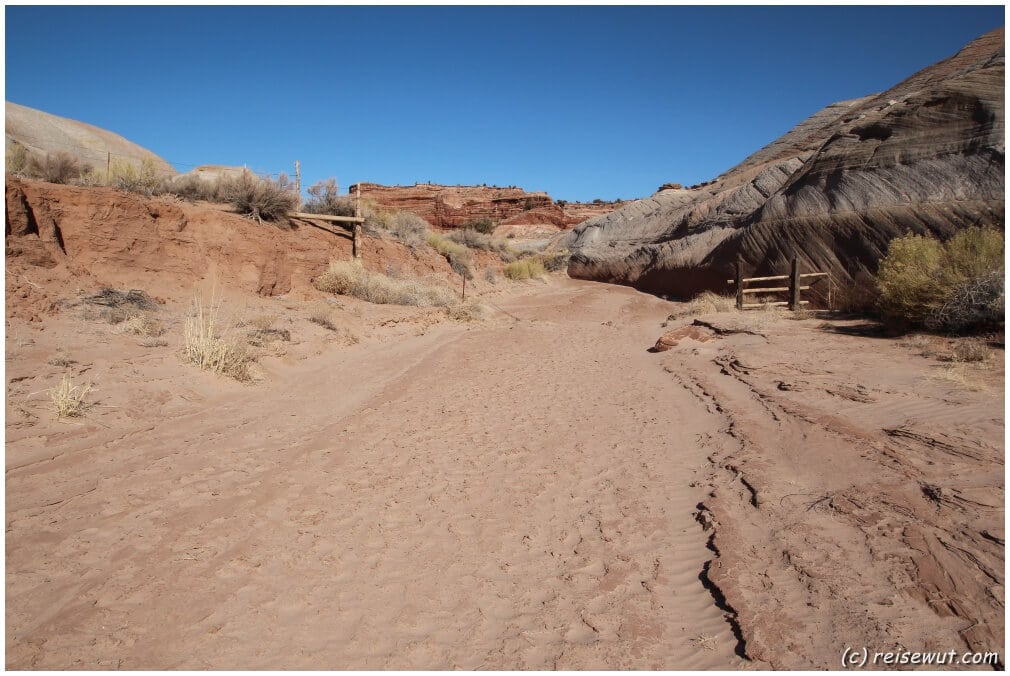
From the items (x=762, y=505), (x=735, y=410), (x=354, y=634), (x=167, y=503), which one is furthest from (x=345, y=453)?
(x=735, y=410)

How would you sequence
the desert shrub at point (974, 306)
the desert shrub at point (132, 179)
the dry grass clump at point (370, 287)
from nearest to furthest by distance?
the desert shrub at point (974, 306)
the desert shrub at point (132, 179)
the dry grass clump at point (370, 287)

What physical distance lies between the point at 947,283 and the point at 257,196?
15.7 metres

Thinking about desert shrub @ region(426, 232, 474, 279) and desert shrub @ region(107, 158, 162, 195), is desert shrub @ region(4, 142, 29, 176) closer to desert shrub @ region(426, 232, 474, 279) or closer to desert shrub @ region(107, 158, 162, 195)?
desert shrub @ region(107, 158, 162, 195)

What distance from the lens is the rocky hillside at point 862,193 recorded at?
14086 millimetres

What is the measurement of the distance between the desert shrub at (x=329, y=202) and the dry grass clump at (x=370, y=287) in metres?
2.79

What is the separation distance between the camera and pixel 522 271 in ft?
91.4

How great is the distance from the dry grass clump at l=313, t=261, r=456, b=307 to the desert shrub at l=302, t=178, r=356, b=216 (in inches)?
110

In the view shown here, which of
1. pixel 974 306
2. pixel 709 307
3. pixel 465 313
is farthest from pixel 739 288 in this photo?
pixel 974 306

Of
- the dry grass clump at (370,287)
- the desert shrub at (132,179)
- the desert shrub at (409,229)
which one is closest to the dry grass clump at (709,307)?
the dry grass clump at (370,287)

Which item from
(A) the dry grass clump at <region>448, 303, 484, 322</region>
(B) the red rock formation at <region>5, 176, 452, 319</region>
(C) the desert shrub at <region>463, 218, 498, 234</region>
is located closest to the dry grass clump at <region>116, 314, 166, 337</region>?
(B) the red rock formation at <region>5, 176, 452, 319</region>

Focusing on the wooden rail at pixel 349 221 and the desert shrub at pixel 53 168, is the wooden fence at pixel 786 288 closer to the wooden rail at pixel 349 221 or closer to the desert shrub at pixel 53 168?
the wooden rail at pixel 349 221

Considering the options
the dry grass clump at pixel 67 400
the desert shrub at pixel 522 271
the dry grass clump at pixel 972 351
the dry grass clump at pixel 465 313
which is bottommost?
the dry grass clump at pixel 67 400

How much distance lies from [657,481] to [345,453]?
9.27ft

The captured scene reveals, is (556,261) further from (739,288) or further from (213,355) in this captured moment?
(213,355)
